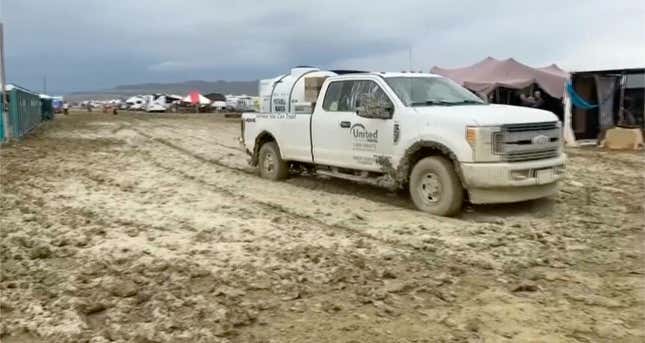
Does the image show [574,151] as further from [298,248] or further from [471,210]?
[298,248]

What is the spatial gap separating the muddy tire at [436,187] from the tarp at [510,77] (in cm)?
1633

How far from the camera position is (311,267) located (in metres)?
5.54

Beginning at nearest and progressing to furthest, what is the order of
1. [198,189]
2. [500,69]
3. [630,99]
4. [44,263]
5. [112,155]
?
[44,263], [198,189], [112,155], [630,99], [500,69]

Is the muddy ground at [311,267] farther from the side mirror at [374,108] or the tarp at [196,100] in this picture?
the tarp at [196,100]

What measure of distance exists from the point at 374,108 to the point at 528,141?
84.1 inches

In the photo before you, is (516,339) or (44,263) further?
(44,263)

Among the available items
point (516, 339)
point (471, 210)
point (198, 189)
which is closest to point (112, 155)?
point (198, 189)

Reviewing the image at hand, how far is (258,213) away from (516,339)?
14.5 feet

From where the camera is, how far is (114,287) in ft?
16.0

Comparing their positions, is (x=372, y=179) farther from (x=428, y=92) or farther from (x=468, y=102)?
(x=468, y=102)

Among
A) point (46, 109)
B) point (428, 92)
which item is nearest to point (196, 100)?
point (46, 109)

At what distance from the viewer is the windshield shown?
8.67 m

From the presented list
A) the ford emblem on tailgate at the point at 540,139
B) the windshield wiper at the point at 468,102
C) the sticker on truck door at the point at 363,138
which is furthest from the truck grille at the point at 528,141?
the sticker on truck door at the point at 363,138

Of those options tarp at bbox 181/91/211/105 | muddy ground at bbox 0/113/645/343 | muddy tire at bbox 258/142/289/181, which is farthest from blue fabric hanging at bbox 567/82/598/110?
tarp at bbox 181/91/211/105
